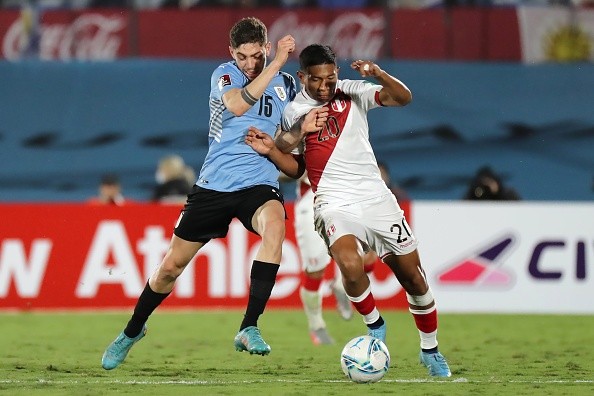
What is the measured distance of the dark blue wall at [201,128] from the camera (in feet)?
59.6

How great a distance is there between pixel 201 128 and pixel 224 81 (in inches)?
410

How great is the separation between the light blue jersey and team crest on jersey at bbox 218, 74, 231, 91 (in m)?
0.01

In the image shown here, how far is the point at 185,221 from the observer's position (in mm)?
8352

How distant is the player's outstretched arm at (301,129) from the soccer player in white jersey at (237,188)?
53 mm

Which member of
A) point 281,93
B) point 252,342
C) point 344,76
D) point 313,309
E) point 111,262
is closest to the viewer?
point 252,342

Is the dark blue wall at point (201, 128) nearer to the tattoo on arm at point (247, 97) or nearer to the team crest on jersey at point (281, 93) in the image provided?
the team crest on jersey at point (281, 93)

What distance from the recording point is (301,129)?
319 inches

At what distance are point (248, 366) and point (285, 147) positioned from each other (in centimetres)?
184

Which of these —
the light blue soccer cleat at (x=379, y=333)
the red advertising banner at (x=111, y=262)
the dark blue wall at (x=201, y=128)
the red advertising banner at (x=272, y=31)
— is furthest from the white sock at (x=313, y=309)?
the dark blue wall at (x=201, y=128)

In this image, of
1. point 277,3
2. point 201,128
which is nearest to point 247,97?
point 277,3

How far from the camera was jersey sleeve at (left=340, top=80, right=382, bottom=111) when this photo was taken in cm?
807

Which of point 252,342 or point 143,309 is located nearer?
point 252,342

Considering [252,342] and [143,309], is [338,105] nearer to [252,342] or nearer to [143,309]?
[252,342]

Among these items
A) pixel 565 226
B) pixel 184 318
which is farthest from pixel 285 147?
pixel 565 226
